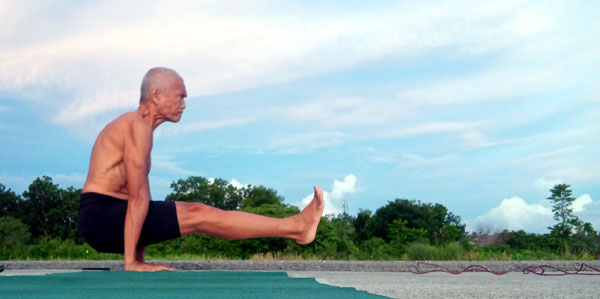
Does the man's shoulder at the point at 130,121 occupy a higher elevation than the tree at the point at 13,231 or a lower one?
higher

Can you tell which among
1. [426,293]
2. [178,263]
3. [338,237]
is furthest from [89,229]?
[338,237]

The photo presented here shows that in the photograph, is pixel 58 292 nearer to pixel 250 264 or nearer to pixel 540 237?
pixel 250 264

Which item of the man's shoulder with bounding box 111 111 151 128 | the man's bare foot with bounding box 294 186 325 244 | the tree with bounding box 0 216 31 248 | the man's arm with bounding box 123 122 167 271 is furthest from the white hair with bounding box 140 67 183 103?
the tree with bounding box 0 216 31 248

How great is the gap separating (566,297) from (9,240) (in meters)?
13.1

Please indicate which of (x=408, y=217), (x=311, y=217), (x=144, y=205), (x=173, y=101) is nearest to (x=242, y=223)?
(x=311, y=217)

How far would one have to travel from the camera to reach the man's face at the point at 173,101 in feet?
15.1

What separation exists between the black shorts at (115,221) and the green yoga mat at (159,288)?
1.30ft

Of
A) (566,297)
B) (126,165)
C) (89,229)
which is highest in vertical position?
(126,165)

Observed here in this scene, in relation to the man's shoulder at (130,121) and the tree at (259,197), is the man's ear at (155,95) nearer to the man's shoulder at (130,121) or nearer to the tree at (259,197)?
the man's shoulder at (130,121)

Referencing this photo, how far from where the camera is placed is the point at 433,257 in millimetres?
9047

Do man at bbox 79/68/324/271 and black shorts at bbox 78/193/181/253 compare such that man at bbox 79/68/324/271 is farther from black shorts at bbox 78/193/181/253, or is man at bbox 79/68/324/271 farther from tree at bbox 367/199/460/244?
tree at bbox 367/199/460/244

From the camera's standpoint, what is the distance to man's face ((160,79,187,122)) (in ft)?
15.1

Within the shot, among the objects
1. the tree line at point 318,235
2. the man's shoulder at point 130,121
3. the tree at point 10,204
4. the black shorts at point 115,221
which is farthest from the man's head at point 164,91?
the tree at point 10,204

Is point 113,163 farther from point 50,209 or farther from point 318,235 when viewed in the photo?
point 50,209
